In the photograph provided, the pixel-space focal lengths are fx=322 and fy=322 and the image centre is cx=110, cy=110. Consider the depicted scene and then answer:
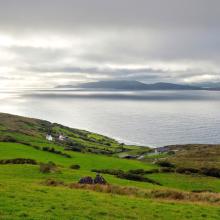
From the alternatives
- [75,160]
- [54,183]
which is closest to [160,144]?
[75,160]

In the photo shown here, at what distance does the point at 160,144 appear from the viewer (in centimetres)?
19675

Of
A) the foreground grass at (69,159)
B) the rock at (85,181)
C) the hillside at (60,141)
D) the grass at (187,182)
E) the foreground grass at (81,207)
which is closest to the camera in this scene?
the foreground grass at (81,207)

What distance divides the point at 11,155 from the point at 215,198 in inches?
1893

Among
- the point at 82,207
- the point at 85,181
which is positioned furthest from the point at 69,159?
the point at 82,207

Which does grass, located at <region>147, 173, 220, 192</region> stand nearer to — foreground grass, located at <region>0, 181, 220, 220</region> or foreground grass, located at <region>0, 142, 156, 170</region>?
foreground grass, located at <region>0, 142, 156, 170</region>

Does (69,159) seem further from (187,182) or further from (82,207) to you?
(82,207)

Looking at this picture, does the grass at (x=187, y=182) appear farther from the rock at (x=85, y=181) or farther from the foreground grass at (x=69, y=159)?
the rock at (x=85, y=181)

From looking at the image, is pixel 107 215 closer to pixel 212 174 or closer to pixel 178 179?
pixel 178 179

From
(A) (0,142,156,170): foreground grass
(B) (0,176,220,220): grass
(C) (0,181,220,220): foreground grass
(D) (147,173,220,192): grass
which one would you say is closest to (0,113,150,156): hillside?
(A) (0,142,156,170): foreground grass

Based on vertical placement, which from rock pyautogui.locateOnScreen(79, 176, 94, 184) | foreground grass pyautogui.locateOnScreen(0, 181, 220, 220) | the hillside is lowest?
the hillside

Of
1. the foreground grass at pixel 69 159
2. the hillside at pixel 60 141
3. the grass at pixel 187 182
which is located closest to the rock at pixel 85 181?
the grass at pixel 187 182

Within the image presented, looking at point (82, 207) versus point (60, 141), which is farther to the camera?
point (60, 141)

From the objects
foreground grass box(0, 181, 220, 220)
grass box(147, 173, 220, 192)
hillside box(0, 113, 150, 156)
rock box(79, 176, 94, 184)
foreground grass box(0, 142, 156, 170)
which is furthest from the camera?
hillside box(0, 113, 150, 156)

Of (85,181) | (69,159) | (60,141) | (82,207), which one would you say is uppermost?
(82,207)
